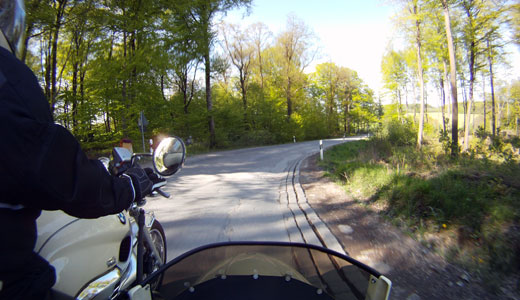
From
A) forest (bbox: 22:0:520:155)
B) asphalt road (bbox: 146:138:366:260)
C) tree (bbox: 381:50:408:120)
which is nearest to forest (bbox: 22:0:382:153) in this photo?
forest (bbox: 22:0:520:155)

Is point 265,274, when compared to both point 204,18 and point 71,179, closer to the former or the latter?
point 71,179

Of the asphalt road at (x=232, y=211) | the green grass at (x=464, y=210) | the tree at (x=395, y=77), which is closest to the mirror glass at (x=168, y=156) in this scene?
the asphalt road at (x=232, y=211)

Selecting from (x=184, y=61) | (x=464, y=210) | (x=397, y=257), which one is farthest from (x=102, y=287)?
(x=184, y=61)

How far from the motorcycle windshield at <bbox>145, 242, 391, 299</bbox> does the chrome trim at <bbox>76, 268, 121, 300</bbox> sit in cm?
42

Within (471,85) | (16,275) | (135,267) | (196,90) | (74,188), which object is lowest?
(135,267)

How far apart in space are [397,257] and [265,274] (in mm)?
2625

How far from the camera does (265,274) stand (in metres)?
1.17

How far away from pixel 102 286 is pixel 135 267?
41 centimetres

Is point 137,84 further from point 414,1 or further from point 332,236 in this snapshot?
point 414,1

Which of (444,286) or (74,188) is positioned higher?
(74,188)

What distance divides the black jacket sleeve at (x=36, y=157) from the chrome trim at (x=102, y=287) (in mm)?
572

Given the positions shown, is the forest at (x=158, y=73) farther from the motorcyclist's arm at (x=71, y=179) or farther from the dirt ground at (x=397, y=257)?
the dirt ground at (x=397, y=257)

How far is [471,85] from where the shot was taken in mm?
20203

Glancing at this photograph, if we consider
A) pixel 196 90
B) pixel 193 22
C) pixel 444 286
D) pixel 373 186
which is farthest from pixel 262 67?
pixel 444 286
